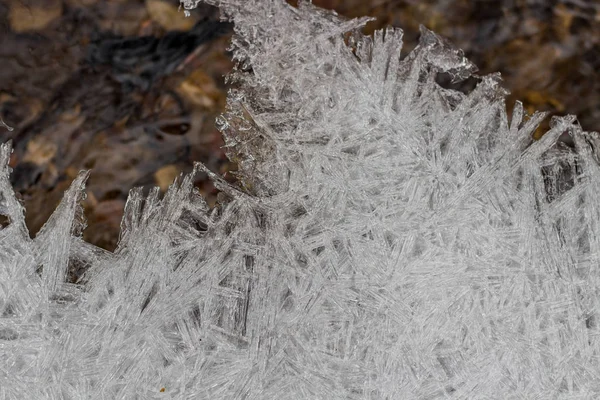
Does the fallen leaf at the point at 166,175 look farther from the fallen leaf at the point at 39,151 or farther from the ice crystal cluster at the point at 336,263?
the fallen leaf at the point at 39,151

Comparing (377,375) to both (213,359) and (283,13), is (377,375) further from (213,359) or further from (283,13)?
(283,13)

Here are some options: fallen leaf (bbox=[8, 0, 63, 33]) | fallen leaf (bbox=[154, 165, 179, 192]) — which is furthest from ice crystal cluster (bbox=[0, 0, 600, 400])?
fallen leaf (bbox=[8, 0, 63, 33])

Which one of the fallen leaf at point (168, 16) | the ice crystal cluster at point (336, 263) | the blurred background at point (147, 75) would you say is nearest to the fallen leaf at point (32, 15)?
the blurred background at point (147, 75)

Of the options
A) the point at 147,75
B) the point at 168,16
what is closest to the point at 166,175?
the point at 147,75

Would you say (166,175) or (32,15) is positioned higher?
(32,15)

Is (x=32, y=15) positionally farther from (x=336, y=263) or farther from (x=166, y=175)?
(x=336, y=263)

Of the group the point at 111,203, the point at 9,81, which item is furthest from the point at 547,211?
the point at 9,81

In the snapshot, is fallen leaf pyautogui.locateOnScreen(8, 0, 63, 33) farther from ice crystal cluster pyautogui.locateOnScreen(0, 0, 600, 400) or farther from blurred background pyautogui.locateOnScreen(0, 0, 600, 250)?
ice crystal cluster pyautogui.locateOnScreen(0, 0, 600, 400)
